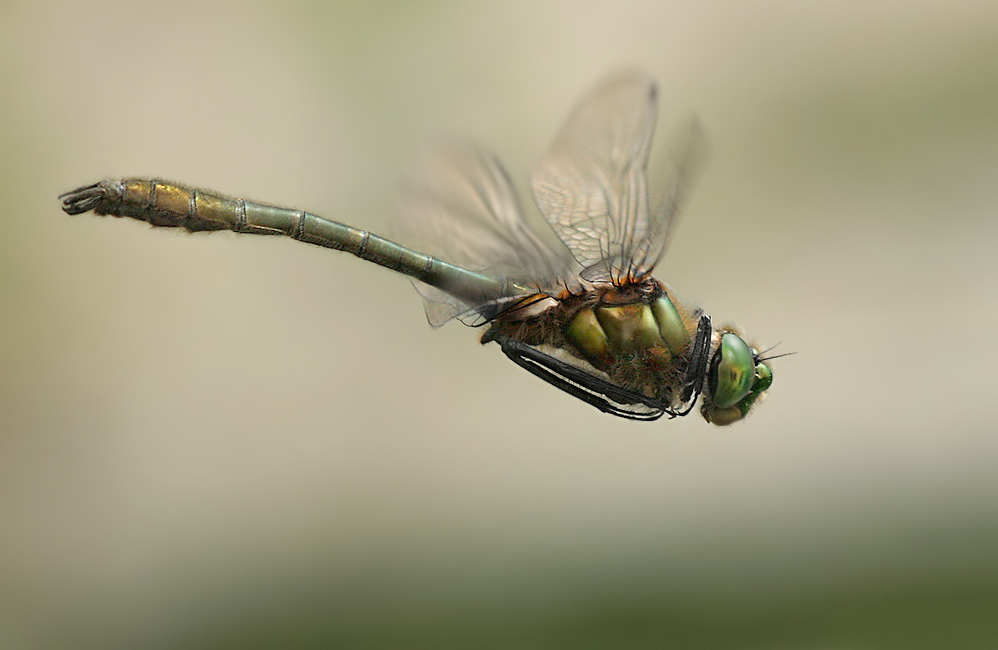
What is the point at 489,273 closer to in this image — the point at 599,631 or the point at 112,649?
the point at 599,631

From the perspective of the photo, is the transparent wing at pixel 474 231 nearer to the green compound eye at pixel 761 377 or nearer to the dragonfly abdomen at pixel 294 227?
the dragonfly abdomen at pixel 294 227

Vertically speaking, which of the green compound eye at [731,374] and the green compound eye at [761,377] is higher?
the green compound eye at [761,377]

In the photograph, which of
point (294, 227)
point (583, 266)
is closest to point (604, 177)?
point (583, 266)

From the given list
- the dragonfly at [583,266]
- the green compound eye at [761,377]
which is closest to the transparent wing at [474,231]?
the dragonfly at [583,266]

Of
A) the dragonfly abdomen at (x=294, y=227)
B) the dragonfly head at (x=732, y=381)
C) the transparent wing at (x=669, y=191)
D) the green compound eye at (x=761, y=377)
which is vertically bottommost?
the dragonfly abdomen at (x=294, y=227)

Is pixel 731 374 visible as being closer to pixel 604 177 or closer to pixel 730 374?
pixel 730 374

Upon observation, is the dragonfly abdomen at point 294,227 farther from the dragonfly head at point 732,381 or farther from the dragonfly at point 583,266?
the dragonfly head at point 732,381

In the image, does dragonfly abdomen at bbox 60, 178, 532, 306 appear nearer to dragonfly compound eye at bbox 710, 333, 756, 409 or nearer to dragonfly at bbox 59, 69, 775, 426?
dragonfly at bbox 59, 69, 775, 426

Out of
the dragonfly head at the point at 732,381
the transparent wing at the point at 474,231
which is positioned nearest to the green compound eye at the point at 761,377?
the dragonfly head at the point at 732,381
